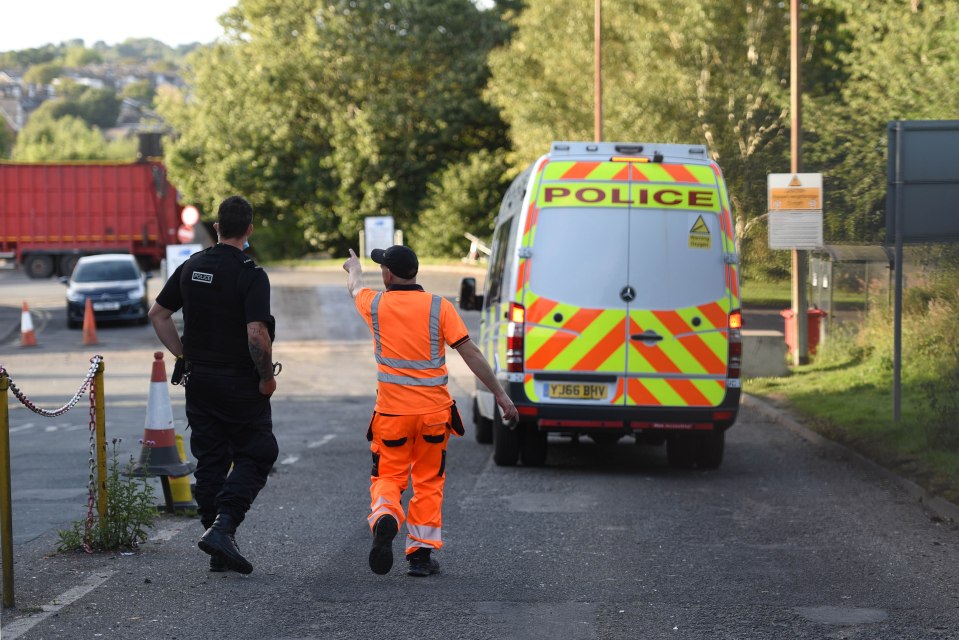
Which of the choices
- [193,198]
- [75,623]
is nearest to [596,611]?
[75,623]

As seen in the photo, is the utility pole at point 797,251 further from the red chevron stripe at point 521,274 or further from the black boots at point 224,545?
the black boots at point 224,545

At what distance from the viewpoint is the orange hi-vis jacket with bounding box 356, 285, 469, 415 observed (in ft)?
23.4

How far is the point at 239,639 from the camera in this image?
226 inches

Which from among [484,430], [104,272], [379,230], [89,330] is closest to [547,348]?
[484,430]

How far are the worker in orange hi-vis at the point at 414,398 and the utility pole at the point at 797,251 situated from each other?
14166 mm

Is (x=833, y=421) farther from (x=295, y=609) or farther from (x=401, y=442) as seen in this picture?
(x=295, y=609)

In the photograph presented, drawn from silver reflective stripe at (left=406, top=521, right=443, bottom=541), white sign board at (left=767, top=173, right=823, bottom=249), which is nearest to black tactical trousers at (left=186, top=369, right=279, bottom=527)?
silver reflective stripe at (left=406, top=521, right=443, bottom=541)

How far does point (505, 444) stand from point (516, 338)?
103 cm

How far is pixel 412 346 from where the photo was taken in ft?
23.5

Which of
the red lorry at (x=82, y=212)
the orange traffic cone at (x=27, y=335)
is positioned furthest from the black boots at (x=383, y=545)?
the red lorry at (x=82, y=212)

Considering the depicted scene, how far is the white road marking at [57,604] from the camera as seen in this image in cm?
579

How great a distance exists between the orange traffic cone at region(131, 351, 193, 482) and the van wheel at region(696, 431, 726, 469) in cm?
473

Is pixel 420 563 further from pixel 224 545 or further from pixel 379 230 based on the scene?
pixel 379 230

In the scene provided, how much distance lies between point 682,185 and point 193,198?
173 ft
